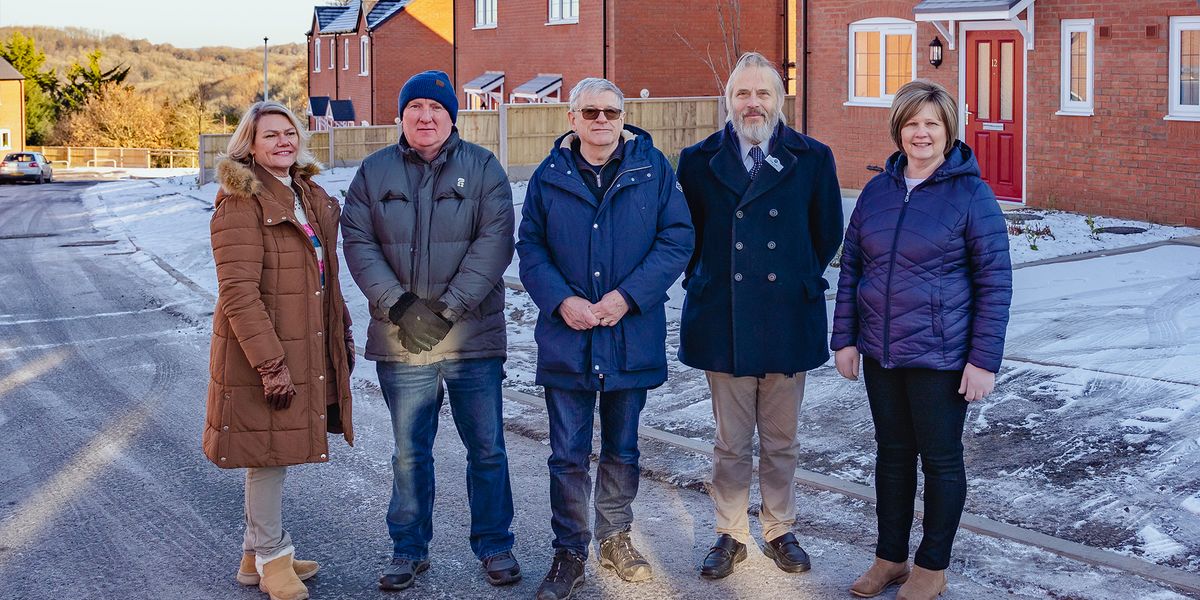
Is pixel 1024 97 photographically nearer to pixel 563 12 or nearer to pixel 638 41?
pixel 638 41

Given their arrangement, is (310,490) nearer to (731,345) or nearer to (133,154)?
(731,345)

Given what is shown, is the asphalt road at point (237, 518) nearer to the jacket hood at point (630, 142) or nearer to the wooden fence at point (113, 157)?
the jacket hood at point (630, 142)

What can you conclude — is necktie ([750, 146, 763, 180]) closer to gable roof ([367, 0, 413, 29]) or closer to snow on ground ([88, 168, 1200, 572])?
snow on ground ([88, 168, 1200, 572])

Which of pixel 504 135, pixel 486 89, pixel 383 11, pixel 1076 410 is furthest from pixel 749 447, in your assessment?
pixel 383 11

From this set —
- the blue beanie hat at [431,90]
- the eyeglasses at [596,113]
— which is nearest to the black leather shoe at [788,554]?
the eyeglasses at [596,113]

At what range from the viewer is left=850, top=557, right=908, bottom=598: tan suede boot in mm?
5129

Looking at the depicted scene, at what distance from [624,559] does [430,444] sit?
947mm

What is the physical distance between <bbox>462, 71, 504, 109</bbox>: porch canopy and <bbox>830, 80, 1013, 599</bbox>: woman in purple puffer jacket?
30.1 meters

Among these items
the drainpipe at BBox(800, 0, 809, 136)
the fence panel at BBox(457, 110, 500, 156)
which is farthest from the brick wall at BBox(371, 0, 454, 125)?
the drainpipe at BBox(800, 0, 809, 136)

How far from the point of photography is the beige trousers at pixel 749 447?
18.0 feet

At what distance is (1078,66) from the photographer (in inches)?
669

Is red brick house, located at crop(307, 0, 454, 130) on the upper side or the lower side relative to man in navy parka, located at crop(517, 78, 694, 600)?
upper

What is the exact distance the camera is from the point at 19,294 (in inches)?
595

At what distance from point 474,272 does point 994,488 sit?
111 inches
